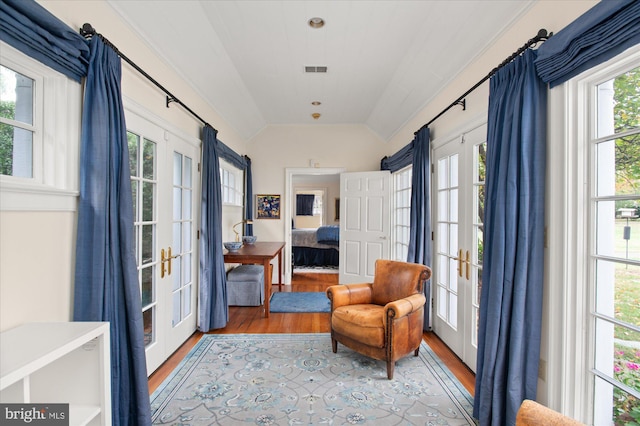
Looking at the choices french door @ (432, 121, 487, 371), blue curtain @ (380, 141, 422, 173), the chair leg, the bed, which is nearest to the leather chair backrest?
french door @ (432, 121, 487, 371)

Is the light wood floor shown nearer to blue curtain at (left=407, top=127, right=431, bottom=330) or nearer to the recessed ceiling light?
blue curtain at (left=407, top=127, right=431, bottom=330)

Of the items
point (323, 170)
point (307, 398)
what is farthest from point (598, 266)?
point (323, 170)

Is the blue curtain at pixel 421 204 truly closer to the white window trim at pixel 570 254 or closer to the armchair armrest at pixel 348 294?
the armchair armrest at pixel 348 294

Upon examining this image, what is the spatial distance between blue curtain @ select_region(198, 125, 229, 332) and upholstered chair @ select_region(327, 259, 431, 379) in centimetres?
132

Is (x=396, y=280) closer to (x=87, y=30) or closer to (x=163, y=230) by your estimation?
(x=163, y=230)

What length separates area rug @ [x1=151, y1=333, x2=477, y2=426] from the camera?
70.6 inches

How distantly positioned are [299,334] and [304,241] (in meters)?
3.77

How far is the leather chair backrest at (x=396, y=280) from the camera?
2520 millimetres

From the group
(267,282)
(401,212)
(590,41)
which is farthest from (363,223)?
(590,41)

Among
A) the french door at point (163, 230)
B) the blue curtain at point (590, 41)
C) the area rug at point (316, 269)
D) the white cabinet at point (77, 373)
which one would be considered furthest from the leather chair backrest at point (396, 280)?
the area rug at point (316, 269)

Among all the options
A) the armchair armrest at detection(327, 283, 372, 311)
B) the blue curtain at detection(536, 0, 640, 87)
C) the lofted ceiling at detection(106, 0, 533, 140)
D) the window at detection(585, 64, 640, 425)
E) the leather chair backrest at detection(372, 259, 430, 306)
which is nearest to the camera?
the blue curtain at detection(536, 0, 640, 87)

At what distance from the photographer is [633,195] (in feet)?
3.93

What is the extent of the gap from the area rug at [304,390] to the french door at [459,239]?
0.36m

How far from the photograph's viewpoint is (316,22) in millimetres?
2334
